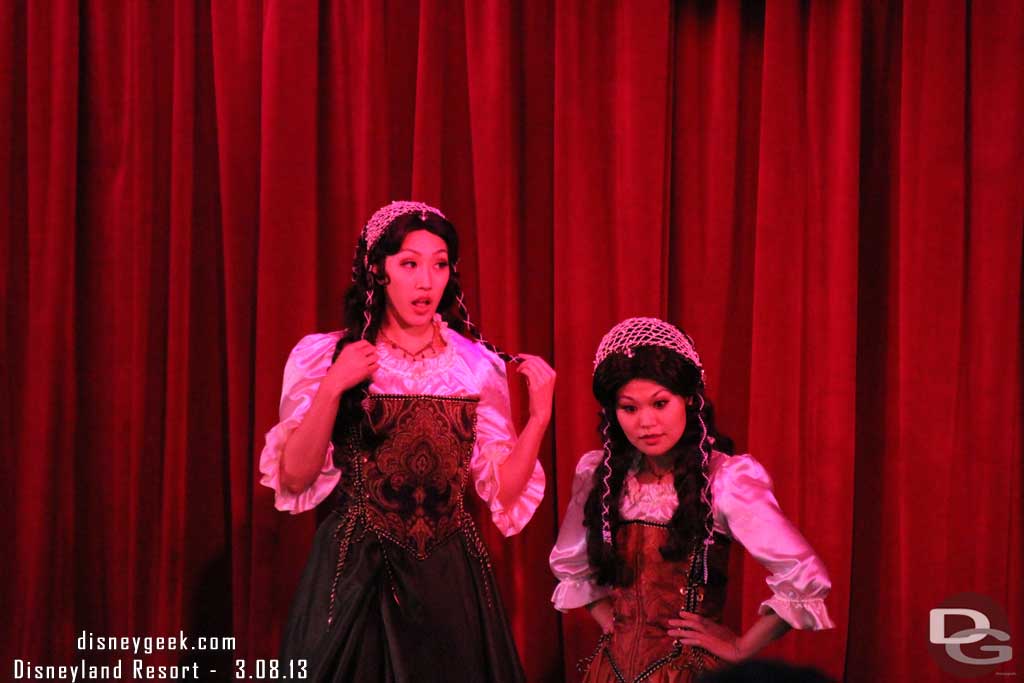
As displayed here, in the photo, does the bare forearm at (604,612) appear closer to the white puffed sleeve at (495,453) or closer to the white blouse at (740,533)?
the white blouse at (740,533)

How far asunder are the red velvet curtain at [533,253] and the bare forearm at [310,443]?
0.90 metres

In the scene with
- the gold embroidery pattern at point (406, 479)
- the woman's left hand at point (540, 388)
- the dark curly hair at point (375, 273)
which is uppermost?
the dark curly hair at point (375, 273)

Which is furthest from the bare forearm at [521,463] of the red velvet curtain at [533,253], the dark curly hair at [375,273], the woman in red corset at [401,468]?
the red velvet curtain at [533,253]

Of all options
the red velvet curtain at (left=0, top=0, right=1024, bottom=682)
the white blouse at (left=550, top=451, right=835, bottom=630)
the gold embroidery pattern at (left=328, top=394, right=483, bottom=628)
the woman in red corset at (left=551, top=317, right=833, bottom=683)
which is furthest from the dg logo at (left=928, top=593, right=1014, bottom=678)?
the gold embroidery pattern at (left=328, top=394, right=483, bottom=628)

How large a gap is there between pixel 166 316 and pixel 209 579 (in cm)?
80

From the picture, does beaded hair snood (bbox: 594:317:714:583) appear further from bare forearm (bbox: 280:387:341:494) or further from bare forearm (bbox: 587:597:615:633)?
bare forearm (bbox: 280:387:341:494)

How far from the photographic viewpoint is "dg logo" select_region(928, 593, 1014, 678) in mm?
3039

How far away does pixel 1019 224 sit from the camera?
10.0ft

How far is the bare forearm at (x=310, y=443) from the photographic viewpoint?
89.5 inches

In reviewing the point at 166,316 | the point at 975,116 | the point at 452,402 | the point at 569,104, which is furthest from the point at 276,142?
the point at 975,116

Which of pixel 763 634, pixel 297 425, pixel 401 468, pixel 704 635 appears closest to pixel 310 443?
pixel 297 425

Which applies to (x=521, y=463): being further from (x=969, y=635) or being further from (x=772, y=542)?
(x=969, y=635)

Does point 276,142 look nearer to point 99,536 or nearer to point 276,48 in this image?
point 276,48

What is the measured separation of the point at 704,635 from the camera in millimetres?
2186
